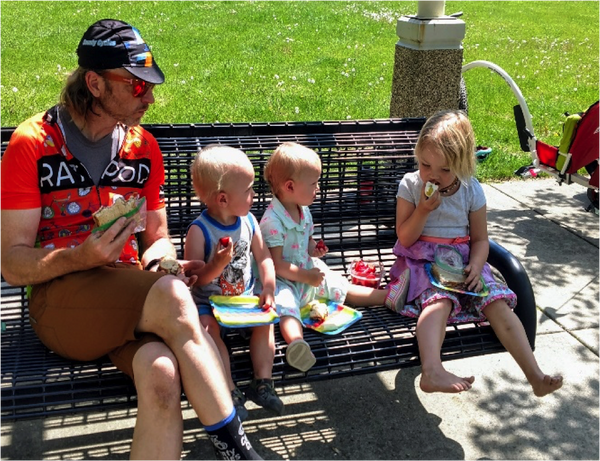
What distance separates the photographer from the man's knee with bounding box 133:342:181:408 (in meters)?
2.39

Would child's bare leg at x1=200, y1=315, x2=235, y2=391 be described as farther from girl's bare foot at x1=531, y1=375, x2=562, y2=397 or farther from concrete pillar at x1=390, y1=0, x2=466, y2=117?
concrete pillar at x1=390, y1=0, x2=466, y2=117

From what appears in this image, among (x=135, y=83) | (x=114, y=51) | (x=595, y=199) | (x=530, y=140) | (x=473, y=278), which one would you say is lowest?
(x=595, y=199)

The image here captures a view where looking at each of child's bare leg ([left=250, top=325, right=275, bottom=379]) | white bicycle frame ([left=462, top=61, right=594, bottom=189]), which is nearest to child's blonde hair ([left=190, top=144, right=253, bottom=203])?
child's bare leg ([left=250, top=325, right=275, bottom=379])

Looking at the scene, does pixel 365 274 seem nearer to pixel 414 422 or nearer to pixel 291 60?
pixel 414 422

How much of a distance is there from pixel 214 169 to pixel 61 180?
61 centimetres

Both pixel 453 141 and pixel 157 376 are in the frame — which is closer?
pixel 157 376

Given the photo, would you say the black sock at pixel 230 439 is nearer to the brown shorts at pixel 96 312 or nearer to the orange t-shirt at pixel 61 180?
the brown shorts at pixel 96 312

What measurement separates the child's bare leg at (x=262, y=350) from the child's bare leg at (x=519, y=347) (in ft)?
3.40

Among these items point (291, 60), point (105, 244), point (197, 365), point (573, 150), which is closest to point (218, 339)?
point (197, 365)

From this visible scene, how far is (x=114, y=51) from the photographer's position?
266cm

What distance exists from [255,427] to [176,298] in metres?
1.03

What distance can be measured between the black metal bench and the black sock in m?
0.30

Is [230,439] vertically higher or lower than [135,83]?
lower

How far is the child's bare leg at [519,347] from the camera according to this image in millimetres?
3066
